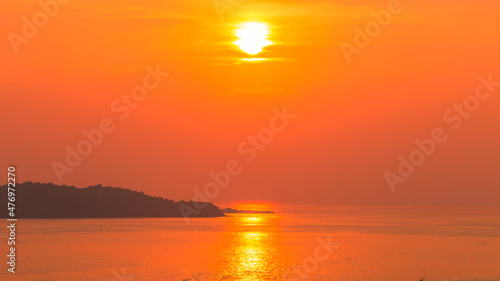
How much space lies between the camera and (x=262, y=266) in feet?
224

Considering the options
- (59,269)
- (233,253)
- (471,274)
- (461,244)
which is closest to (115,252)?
(233,253)

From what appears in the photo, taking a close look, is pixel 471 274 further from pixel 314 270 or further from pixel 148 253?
pixel 148 253

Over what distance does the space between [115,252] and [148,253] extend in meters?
4.80
